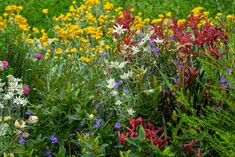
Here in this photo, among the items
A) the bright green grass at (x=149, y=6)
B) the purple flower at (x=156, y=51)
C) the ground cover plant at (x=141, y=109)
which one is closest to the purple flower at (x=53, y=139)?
the ground cover plant at (x=141, y=109)

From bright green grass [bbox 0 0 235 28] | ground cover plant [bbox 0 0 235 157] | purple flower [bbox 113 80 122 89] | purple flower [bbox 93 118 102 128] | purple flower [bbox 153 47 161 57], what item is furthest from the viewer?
bright green grass [bbox 0 0 235 28]

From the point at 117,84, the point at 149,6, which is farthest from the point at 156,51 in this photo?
the point at 149,6

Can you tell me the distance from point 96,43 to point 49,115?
3.78 m

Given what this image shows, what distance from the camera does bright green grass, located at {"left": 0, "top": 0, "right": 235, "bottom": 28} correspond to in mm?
9219

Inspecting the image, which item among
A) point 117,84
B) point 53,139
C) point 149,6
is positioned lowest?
point 53,139

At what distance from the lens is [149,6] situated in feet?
31.2

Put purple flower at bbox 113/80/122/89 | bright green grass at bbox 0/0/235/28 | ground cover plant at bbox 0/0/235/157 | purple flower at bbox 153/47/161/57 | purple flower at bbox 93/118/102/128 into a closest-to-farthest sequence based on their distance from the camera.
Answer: ground cover plant at bbox 0/0/235/157, purple flower at bbox 93/118/102/128, purple flower at bbox 113/80/122/89, purple flower at bbox 153/47/161/57, bright green grass at bbox 0/0/235/28

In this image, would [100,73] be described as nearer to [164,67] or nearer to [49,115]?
[164,67]

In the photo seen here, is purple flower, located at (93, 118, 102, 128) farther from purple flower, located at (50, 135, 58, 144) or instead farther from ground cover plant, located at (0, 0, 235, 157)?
purple flower, located at (50, 135, 58, 144)

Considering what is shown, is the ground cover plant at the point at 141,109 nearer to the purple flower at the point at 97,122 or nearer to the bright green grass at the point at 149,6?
the purple flower at the point at 97,122

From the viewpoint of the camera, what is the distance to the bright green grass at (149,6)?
922 cm

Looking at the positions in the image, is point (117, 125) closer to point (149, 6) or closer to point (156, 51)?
point (156, 51)

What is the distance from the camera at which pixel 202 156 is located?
3.19m

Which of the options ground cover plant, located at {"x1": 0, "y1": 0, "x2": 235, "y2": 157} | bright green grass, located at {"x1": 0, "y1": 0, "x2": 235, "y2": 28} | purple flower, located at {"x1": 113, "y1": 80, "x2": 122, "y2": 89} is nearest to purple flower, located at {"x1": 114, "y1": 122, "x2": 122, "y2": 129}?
ground cover plant, located at {"x1": 0, "y1": 0, "x2": 235, "y2": 157}
